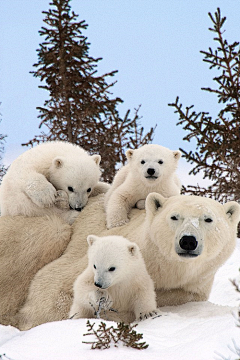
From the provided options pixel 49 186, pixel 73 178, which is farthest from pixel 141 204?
pixel 49 186

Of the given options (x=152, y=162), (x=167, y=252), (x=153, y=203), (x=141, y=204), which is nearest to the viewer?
(x=167, y=252)

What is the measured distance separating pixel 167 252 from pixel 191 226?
0.39m

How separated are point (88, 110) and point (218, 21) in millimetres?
3938

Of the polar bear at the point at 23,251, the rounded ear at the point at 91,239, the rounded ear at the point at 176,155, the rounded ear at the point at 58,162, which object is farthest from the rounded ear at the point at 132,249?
the rounded ear at the point at 58,162

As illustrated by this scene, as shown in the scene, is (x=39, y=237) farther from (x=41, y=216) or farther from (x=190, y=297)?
(x=190, y=297)

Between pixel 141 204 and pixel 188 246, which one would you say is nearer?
pixel 188 246

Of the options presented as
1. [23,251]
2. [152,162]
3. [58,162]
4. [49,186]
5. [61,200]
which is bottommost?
[23,251]

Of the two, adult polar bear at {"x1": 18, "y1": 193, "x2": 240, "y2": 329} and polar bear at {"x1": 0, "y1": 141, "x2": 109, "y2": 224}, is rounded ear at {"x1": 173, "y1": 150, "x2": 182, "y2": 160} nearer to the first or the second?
adult polar bear at {"x1": 18, "y1": 193, "x2": 240, "y2": 329}

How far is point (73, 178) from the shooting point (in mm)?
5461

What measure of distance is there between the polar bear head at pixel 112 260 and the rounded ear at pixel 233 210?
0.97m

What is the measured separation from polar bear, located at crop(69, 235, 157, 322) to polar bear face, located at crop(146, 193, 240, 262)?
32cm

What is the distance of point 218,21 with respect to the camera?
9859mm

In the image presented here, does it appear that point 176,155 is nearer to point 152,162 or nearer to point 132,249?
point 152,162

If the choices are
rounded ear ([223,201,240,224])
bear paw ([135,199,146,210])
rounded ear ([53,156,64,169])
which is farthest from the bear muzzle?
rounded ear ([53,156,64,169])
